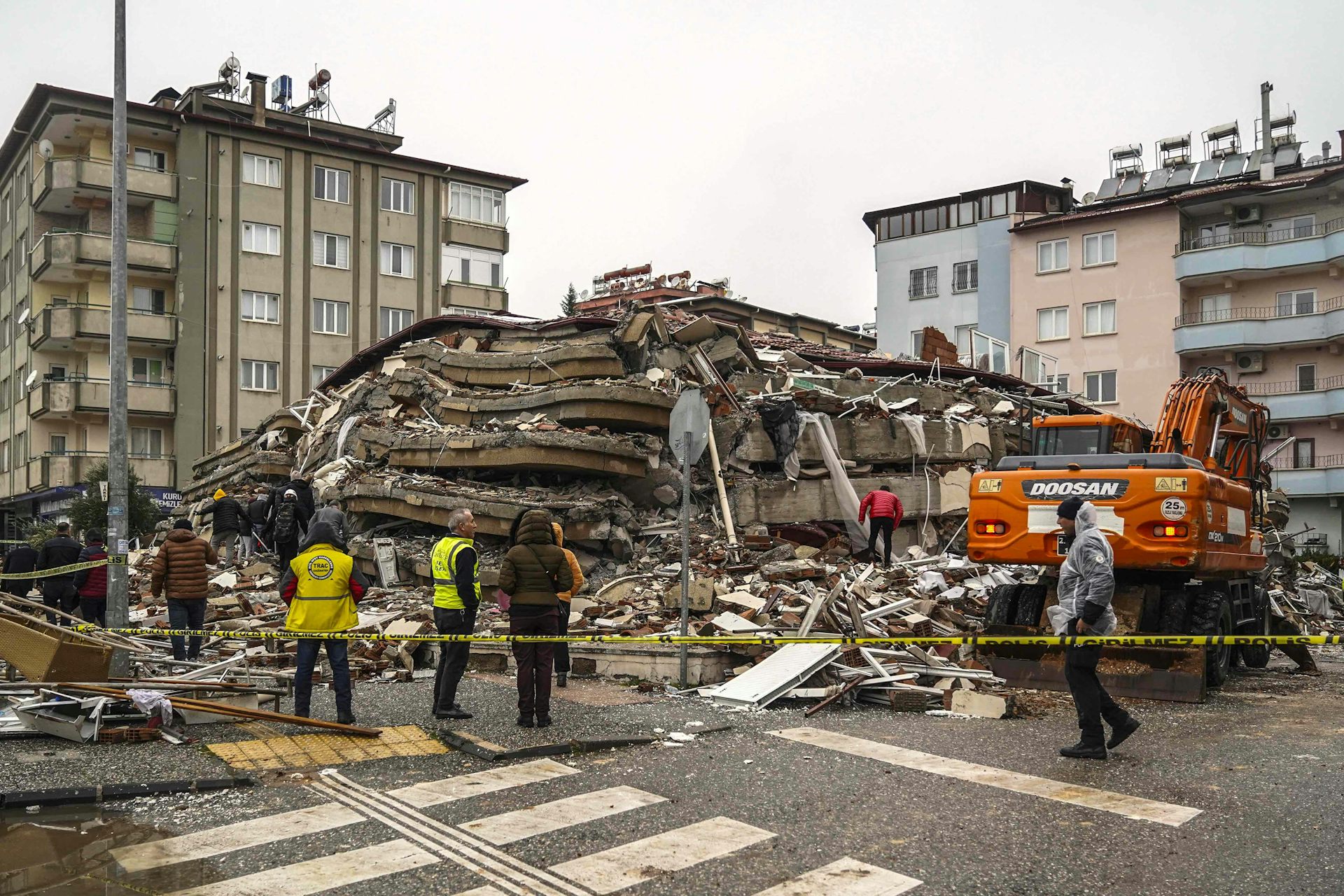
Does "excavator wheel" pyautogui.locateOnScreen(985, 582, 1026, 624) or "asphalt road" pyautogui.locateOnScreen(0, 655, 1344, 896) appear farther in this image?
"excavator wheel" pyautogui.locateOnScreen(985, 582, 1026, 624)

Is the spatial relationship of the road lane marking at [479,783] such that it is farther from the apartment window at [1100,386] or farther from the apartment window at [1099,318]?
the apartment window at [1099,318]

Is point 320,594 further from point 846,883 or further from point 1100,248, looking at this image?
point 1100,248

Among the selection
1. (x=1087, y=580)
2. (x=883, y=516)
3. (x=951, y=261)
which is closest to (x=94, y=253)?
(x=951, y=261)

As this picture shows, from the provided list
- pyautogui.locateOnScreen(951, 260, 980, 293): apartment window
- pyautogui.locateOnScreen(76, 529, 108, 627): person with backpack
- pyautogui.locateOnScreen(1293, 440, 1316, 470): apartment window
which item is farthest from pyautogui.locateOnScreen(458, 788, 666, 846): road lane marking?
pyautogui.locateOnScreen(951, 260, 980, 293): apartment window

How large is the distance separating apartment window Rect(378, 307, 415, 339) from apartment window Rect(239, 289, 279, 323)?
3.89 meters

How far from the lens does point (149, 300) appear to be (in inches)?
1647

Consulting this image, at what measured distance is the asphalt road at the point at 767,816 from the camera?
5340 mm

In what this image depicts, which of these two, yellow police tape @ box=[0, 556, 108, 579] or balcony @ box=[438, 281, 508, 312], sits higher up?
balcony @ box=[438, 281, 508, 312]

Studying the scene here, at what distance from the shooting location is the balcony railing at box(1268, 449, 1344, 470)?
4062 centimetres

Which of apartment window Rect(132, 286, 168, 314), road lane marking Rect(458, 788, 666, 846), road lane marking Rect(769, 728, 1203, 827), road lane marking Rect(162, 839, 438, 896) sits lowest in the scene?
road lane marking Rect(769, 728, 1203, 827)

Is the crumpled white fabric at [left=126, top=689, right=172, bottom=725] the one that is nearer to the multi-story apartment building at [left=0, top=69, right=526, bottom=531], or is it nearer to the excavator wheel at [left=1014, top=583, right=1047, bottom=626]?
the excavator wheel at [left=1014, top=583, right=1047, bottom=626]

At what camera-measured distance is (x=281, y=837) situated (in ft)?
19.5

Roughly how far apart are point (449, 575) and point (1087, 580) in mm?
5040

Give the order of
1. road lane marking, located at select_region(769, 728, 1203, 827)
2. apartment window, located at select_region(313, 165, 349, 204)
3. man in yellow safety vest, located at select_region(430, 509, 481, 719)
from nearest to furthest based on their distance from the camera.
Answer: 1. road lane marking, located at select_region(769, 728, 1203, 827)
2. man in yellow safety vest, located at select_region(430, 509, 481, 719)
3. apartment window, located at select_region(313, 165, 349, 204)
